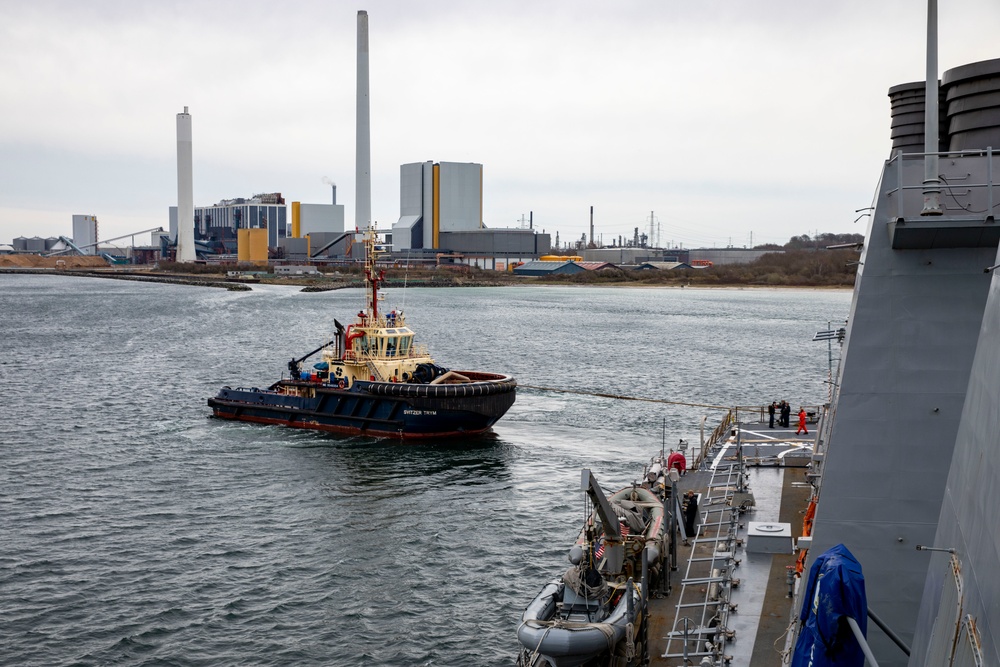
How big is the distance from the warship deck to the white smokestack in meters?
136

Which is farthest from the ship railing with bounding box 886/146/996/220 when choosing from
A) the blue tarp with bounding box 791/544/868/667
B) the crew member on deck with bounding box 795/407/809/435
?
the crew member on deck with bounding box 795/407/809/435

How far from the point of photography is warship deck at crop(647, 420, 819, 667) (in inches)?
529

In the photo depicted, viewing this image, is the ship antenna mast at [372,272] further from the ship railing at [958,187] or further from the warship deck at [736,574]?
the ship railing at [958,187]

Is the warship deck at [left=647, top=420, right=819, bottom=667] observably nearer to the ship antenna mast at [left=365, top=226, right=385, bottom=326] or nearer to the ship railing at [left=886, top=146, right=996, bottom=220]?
the ship railing at [left=886, top=146, right=996, bottom=220]

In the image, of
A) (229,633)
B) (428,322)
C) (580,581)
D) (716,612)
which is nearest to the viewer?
(716,612)

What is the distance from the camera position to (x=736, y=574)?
51.9 ft

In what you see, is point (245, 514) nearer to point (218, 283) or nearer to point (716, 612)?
point (716, 612)

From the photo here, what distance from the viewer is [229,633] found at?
19.2 metres

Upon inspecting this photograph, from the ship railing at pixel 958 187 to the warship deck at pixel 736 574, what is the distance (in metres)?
5.60

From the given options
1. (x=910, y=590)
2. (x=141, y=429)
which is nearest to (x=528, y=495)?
(x=141, y=429)

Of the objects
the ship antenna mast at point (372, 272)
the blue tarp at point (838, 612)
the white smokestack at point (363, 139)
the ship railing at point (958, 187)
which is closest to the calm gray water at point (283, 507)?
the ship antenna mast at point (372, 272)

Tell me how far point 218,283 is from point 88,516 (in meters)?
166

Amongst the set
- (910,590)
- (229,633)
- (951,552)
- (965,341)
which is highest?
(965,341)

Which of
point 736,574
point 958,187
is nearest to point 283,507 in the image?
point 736,574
